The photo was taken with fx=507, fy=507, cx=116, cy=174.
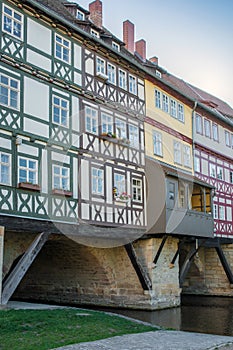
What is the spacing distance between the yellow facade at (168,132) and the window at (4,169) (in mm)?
7090

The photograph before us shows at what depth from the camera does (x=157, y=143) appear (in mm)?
19250

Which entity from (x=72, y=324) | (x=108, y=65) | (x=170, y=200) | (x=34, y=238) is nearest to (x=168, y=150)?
(x=170, y=200)

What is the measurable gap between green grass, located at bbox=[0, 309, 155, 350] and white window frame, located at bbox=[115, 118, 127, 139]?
6551 mm

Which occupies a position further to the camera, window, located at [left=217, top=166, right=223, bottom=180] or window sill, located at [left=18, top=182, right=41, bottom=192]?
window, located at [left=217, top=166, right=223, bottom=180]

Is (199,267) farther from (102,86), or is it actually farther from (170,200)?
(102,86)

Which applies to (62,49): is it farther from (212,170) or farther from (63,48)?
(212,170)

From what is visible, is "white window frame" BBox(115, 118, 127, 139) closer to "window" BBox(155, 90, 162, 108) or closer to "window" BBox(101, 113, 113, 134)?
"window" BBox(101, 113, 113, 134)

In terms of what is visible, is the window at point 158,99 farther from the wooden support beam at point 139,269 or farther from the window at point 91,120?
the wooden support beam at point 139,269

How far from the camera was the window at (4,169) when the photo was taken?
12286 millimetres

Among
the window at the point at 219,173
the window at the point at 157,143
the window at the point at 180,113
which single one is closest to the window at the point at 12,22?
the window at the point at 157,143

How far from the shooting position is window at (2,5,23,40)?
42.7ft

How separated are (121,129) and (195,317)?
21.8ft

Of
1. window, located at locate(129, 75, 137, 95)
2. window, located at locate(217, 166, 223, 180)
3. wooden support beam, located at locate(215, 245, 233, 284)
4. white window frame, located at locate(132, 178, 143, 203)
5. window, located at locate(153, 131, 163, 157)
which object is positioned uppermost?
window, located at locate(129, 75, 137, 95)

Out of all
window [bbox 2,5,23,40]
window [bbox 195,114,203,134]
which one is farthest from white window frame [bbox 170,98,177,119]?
window [bbox 2,5,23,40]
